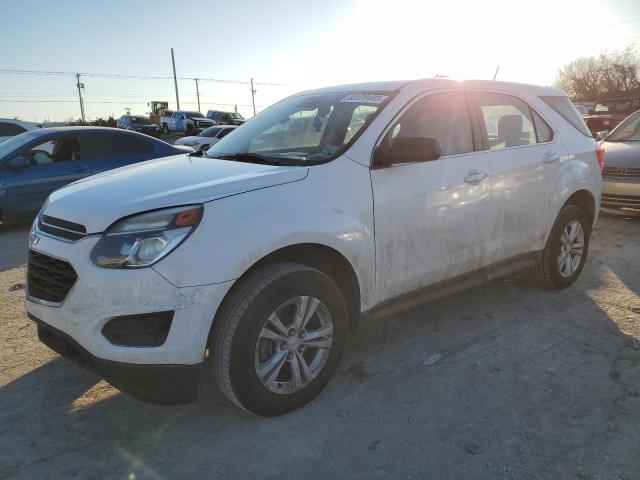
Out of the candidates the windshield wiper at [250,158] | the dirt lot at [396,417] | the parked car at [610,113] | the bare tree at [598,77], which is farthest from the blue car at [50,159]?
the bare tree at [598,77]

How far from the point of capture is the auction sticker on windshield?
3.26m

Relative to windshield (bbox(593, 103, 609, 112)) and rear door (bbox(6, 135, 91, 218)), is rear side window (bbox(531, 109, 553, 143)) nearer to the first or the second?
rear door (bbox(6, 135, 91, 218))

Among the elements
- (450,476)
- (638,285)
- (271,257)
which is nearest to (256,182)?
(271,257)

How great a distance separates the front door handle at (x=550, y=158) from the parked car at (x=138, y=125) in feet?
112

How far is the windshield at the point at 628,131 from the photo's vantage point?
7.92 m

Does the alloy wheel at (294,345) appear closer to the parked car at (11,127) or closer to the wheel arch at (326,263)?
the wheel arch at (326,263)

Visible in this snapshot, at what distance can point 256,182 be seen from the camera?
256 centimetres

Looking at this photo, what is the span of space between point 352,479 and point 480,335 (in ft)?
5.92

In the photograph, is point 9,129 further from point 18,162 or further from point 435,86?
point 435,86

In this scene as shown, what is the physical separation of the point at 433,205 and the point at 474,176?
0.48 meters

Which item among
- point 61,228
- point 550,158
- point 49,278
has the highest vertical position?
point 550,158

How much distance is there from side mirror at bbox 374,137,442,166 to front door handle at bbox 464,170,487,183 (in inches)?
19.9

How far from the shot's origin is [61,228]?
8.32 feet

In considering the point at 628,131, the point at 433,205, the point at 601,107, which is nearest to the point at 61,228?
the point at 433,205
